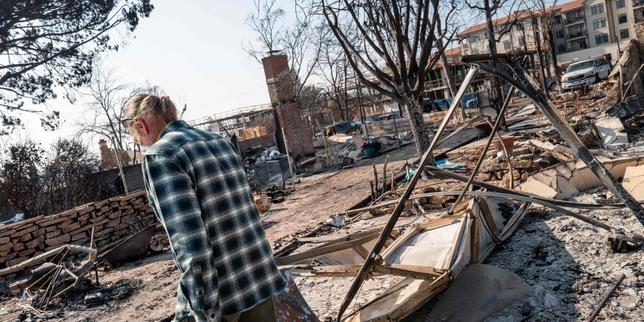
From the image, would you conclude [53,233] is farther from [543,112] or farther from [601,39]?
[601,39]

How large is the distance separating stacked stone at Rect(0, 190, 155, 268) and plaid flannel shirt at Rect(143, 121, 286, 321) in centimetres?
882

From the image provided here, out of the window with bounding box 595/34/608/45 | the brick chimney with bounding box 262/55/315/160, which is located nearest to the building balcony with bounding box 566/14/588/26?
the window with bounding box 595/34/608/45

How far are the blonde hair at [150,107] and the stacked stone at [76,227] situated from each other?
8660 millimetres

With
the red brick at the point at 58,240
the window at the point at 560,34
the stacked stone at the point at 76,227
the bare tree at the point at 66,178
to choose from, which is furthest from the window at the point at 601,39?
the red brick at the point at 58,240

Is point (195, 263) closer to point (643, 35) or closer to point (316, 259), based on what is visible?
point (316, 259)

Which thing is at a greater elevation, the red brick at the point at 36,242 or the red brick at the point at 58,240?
the red brick at the point at 36,242

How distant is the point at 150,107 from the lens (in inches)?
81.5

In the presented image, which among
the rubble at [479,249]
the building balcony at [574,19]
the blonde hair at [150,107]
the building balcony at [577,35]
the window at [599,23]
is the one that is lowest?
the rubble at [479,249]

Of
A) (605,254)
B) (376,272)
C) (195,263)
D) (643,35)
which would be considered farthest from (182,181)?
(643,35)

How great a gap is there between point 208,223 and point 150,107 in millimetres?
605

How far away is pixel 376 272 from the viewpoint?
342 centimetres

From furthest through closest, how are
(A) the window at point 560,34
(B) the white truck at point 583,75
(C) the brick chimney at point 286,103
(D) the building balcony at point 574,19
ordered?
(A) the window at point 560,34
(D) the building balcony at point 574,19
(B) the white truck at point 583,75
(C) the brick chimney at point 286,103

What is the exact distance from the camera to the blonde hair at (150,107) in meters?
2.07

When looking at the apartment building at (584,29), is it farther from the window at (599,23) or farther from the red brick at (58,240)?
the red brick at (58,240)
